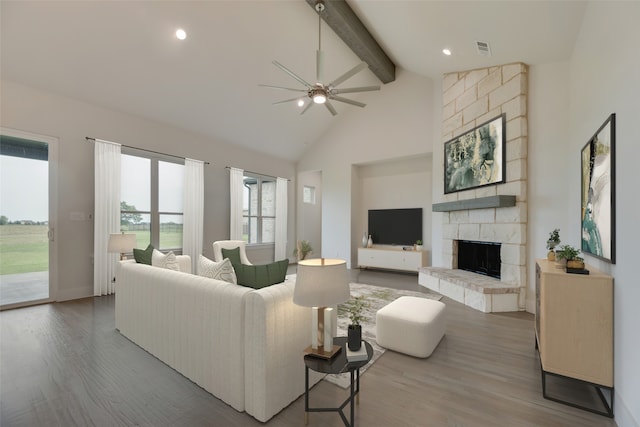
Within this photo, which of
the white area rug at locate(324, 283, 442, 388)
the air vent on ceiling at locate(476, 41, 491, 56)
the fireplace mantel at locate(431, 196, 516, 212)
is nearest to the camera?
the white area rug at locate(324, 283, 442, 388)

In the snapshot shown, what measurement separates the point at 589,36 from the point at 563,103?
1.13 metres

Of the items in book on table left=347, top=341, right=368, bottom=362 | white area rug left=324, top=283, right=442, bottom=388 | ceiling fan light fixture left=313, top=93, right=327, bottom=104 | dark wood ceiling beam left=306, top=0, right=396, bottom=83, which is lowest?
white area rug left=324, top=283, right=442, bottom=388

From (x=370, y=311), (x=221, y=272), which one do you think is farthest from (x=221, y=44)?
(x=370, y=311)

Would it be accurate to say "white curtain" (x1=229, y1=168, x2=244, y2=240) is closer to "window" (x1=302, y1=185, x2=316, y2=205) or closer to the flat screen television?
"window" (x1=302, y1=185, x2=316, y2=205)

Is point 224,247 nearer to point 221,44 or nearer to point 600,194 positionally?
point 221,44

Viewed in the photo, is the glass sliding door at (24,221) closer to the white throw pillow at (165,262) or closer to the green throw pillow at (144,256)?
the green throw pillow at (144,256)

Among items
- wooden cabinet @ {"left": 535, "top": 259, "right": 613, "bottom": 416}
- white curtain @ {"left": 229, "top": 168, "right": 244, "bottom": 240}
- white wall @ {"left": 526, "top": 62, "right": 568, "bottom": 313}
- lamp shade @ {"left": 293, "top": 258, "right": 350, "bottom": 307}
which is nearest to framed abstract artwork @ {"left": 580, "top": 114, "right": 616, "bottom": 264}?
wooden cabinet @ {"left": 535, "top": 259, "right": 613, "bottom": 416}

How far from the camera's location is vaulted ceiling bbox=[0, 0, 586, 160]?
11.1 ft

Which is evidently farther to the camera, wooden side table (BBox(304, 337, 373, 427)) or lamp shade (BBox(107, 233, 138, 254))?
lamp shade (BBox(107, 233, 138, 254))

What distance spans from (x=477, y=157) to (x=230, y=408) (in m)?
4.81

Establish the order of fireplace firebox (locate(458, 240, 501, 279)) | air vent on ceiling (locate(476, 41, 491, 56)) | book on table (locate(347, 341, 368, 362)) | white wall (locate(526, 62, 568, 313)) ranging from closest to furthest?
book on table (locate(347, 341, 368, 362))
white wall (locate(526, 62, 568, 313))
air vent on ceiling (locate(476, 41, 491, 56))
fireplace firebox (locate(458, 240, 501, 279))

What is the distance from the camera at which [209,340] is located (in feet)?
6.62

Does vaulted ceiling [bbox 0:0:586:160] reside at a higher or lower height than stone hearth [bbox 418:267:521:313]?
higher

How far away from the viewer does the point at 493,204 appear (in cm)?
405
